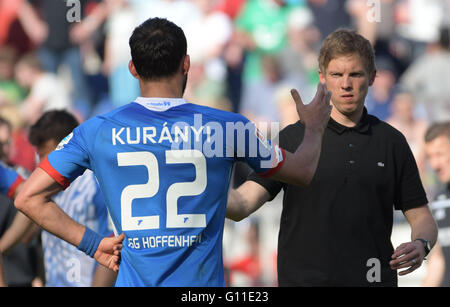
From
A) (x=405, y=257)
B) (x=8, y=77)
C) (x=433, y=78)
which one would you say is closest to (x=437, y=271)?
(x=405, y=257)

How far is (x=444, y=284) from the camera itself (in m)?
6.96

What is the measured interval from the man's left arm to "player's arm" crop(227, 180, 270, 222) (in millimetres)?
834

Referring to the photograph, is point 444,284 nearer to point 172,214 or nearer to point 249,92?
point 172,214

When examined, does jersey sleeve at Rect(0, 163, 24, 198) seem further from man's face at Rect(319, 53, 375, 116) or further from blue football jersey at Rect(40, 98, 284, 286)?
man's face at Rect(319, 53, 375, 116)

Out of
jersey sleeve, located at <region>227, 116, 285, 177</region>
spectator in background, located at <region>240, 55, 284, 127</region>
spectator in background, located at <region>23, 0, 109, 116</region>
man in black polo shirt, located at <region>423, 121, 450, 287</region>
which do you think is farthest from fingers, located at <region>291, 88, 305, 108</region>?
spectator in background, located at <region>23, 0, 109, 116</region>

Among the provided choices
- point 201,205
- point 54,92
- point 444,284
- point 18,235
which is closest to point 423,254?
point 201,205

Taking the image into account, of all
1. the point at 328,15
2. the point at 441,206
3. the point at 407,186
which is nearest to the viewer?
the point at 407,186

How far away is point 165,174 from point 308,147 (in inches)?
27.2

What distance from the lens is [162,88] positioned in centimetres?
389

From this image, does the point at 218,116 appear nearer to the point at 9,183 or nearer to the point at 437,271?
the point at 9,183

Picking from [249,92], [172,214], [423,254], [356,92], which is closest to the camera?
[172,214]

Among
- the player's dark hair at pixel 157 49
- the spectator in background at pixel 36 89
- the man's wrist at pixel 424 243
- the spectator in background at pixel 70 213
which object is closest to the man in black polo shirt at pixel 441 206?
the man's wrist at pixel 424 243
